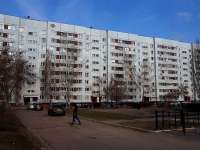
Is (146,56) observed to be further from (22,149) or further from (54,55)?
(22,149)

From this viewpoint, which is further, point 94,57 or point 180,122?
point 94,57

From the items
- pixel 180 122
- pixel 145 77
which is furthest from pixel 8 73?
pixel 145 77

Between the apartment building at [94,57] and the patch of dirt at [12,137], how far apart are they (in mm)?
47207

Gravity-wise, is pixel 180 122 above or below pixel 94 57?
below

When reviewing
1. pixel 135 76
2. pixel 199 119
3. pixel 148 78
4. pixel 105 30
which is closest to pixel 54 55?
pixel 105 30

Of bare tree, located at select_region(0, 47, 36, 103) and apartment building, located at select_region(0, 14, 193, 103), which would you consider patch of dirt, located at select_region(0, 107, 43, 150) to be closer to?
bare tree, located at select_region(0, 47, 36, 103)

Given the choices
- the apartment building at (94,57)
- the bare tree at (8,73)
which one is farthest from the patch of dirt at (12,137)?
the apartment building at (94,57)

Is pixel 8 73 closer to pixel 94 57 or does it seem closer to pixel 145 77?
pixel 94 57

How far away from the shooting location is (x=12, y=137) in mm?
10062

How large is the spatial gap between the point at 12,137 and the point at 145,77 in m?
75.5

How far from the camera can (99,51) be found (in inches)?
3051

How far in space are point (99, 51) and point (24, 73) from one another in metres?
43.7

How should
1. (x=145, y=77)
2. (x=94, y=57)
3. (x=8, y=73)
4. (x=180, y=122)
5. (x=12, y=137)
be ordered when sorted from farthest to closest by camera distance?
(x=145, y=77)
(x=94, y=57)
(x=8, y=73)
(x=180, y=122)
(x=12, y=137)

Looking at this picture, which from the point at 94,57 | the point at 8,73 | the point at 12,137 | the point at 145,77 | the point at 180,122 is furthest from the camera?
the point at 145,77
